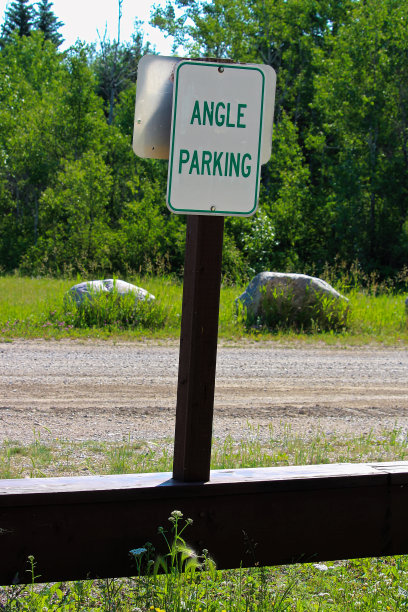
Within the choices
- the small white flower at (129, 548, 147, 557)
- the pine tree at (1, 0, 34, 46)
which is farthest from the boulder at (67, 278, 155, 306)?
the pine tree at (1, 0, 34, 46)

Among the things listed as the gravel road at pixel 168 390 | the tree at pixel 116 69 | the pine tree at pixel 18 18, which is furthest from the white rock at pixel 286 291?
the pine tree at pixel 18 18

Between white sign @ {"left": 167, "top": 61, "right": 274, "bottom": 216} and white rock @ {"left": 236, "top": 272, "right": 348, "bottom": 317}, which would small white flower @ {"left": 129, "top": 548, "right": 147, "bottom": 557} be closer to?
white sign @ {"left": 167, "top": 61, "right": 274, "bottom": 216}

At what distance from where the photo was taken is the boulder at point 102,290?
12.0m

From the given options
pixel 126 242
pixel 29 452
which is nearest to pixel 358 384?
pixel 29 452

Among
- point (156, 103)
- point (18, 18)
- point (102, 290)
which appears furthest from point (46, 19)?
point (156, 103)

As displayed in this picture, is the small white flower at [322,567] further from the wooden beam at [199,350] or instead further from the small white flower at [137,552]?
the small white flower at [137,552]

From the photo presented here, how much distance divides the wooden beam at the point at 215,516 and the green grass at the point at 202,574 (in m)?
0.05

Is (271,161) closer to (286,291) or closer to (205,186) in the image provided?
(286,291)

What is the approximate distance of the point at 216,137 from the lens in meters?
2.56

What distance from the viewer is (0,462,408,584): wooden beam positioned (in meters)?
2.39

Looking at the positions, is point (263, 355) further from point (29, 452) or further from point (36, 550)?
point (36, 550)

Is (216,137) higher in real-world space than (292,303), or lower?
higher

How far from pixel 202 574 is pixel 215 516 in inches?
22.2

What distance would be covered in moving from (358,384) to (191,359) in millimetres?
6033
